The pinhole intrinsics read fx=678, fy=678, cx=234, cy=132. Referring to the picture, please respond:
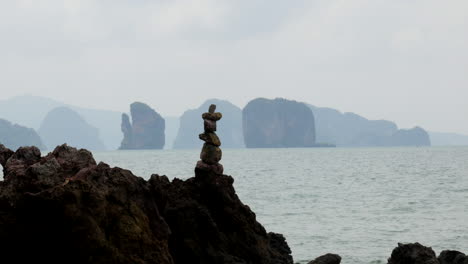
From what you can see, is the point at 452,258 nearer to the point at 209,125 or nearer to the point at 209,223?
the point at 209,223

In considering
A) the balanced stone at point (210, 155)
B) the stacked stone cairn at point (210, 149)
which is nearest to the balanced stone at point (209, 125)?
the stacked stone cairn at point (210, 149)

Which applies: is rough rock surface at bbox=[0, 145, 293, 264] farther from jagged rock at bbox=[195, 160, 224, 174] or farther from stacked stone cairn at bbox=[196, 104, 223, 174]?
stacked stone cairn at bbox=[196, 104, 223, 174]

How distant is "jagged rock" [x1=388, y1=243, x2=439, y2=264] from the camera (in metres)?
15.4

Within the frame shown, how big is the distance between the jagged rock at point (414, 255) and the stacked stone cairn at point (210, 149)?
473 cm

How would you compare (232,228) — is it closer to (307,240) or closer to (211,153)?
(211,153)

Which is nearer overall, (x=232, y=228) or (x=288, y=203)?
(x=232, y=228)

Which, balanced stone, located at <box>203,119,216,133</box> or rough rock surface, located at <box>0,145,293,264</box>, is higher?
balanced stone, located at <box>203,119,216,133</box>

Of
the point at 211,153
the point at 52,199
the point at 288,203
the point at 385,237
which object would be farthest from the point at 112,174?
the point at 288,203

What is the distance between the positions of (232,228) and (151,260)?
429 cm

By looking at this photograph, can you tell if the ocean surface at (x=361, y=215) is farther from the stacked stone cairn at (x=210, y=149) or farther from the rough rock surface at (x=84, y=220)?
the rough rock surface at (x=84, y=220)

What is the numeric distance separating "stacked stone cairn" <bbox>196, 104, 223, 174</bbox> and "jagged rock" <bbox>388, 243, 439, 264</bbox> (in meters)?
4.73

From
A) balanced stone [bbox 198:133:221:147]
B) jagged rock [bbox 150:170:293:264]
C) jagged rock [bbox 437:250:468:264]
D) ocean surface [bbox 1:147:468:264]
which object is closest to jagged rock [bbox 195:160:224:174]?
jagged rock [bbox 150:170:293:264]

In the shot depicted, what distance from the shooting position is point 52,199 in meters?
10.9

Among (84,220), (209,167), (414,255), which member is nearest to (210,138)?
(209,167)
